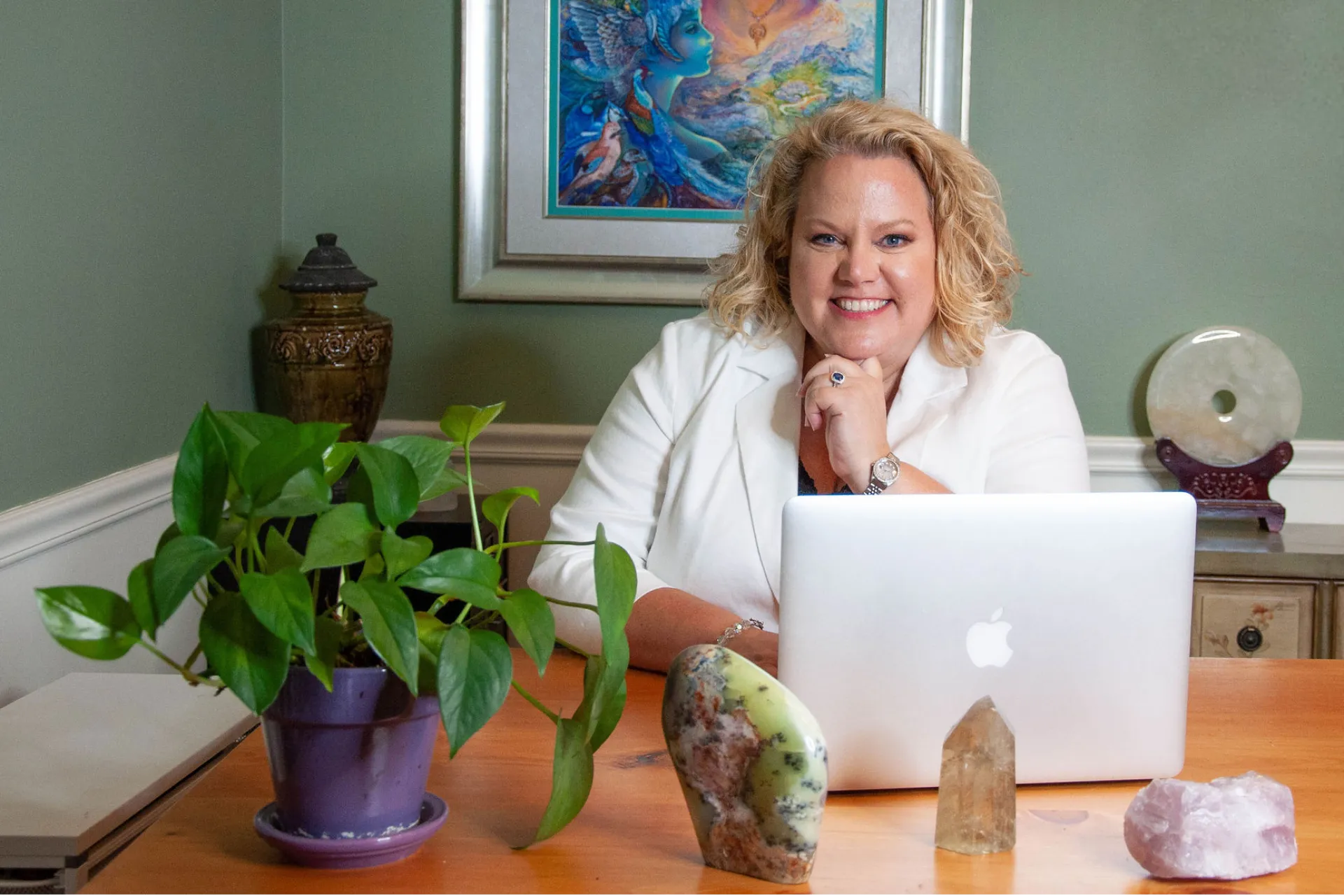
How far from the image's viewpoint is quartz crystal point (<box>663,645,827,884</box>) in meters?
0.95

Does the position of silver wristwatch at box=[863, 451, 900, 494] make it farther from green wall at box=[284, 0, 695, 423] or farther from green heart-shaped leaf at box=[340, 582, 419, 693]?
green wall at box=[284, 0, 695, 423]

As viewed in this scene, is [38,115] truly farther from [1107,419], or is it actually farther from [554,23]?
[1107,419]

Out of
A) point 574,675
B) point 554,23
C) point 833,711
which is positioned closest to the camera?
point 833,711

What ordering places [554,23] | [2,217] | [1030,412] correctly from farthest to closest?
1. [554,23]
2. [1030,412]
3. [2,217]

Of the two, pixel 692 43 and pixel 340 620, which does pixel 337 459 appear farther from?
pixel 692 43

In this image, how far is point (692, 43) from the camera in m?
2.92

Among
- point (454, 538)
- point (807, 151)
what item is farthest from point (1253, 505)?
point (454, 538)

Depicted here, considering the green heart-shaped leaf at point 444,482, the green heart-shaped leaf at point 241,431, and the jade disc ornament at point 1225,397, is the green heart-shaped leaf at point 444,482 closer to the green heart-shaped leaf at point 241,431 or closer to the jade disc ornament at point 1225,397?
the green heart-shaped leaf at point 241,431

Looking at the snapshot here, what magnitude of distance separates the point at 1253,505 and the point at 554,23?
185 centimetres

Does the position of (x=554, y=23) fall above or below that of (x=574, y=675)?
above

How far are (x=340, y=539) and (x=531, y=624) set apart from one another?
0.47ft

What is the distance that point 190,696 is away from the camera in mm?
1594

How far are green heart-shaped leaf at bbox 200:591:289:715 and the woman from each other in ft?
3.39

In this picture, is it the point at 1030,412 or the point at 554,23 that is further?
the point at 554,23
